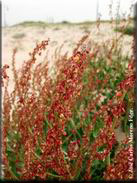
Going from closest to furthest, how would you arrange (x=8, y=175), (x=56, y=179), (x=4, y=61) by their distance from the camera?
(x=8, y=175) < (x=56, y=179) < (x=4, y=61)

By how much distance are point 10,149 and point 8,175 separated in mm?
668

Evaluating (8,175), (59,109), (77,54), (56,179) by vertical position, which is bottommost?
(56,179)

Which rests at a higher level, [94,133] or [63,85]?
[63,85]

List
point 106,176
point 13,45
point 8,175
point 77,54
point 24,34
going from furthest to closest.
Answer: point 24,34
point 13,45
point 8,175
point 106,176
point 77,54

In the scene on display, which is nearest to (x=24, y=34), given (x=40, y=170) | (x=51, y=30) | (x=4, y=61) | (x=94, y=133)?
(x=51, y=30)

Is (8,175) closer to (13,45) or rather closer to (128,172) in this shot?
(128,172)

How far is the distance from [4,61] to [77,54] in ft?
24.4

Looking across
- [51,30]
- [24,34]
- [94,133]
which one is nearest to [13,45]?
[24,34]

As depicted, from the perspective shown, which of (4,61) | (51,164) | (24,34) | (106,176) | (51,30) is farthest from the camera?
(51,30)

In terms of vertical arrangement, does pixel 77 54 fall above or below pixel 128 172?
above

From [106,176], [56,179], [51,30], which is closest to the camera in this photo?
[106,176]

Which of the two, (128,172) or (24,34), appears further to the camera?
(24,34)

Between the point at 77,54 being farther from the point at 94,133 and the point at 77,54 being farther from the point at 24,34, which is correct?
the point at 24,34

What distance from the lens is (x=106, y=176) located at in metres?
1.93
